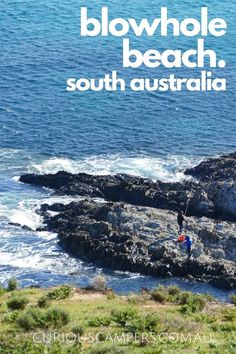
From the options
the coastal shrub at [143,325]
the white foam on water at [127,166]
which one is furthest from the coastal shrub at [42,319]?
the white foam on water at [127,166]

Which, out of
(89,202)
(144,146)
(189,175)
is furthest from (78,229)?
(144,146)

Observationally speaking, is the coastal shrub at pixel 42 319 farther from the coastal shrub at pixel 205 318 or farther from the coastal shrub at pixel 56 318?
the coastal shrub at pixel 205 318

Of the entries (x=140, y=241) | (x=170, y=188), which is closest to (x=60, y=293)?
(x=140, y=241)

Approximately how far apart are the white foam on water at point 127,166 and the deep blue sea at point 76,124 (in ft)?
0.27

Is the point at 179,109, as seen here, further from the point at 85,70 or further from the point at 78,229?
the point at 78,229

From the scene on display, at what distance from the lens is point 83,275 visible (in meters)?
56.2

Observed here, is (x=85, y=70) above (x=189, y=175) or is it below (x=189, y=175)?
above

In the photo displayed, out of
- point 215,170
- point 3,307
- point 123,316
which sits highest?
point 215,170

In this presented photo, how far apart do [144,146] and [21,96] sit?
52.4 ft

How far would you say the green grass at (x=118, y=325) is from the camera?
3102cm

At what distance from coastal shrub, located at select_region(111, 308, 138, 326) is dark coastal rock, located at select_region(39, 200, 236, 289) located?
2026cm

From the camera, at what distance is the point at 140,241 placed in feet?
195

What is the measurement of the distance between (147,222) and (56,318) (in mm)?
28275

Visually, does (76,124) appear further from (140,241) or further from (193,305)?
(193,305)
